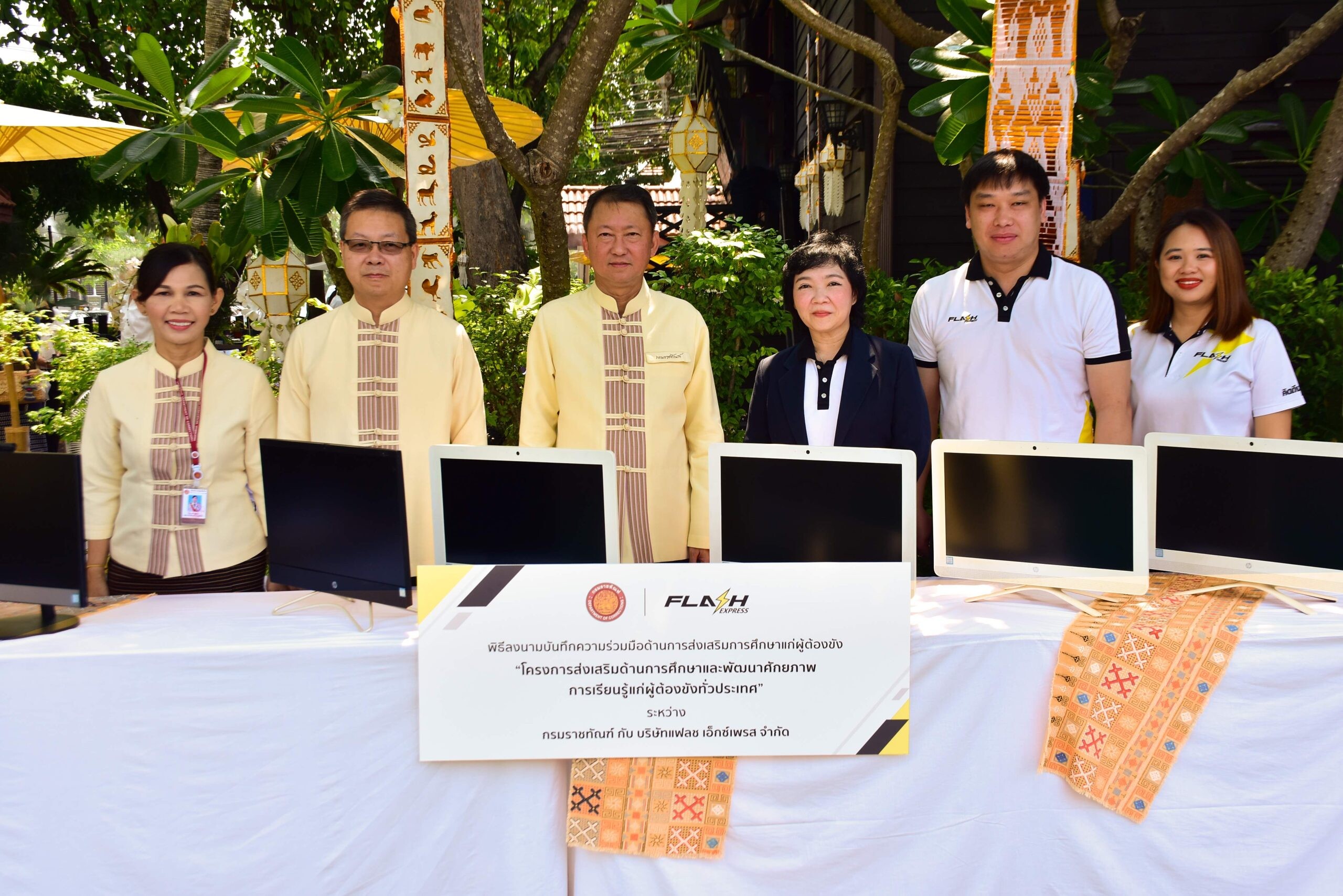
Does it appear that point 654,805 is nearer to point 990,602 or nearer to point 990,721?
point 990,721

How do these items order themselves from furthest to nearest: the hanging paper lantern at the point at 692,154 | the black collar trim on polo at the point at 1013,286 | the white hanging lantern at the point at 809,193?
the white hanging lantern at the point at 809,193
the hanging paper lantern at the point at 692,154
the black collar trim on polo at the point at 1013,286

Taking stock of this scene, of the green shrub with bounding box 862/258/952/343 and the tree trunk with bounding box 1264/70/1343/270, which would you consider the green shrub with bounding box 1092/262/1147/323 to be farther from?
the green shrub with bounding box 862/258/952/343

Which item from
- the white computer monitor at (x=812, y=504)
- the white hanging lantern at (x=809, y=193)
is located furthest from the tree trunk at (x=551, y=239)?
the white hanging lantern at (x=809, y=193)

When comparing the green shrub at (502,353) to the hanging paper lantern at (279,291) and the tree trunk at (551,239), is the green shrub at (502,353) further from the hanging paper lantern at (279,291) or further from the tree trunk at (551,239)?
the hanging paper lantern at (279,291)

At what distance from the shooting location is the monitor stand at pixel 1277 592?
2137mm

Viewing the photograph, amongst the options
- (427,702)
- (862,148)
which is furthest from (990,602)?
(862,148)

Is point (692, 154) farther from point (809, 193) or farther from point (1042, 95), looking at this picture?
point (1042, 95)

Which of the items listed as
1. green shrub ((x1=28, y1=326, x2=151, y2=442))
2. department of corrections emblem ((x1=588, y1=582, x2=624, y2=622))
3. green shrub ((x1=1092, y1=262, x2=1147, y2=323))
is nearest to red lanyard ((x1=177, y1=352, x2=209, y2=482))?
department of corrections emblem ((x1=588, y1=582, x2=624, y2=622))

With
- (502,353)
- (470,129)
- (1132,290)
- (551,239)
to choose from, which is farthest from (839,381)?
(470,129)

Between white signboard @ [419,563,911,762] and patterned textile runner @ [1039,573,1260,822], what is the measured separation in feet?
1.11

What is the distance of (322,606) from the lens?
2254 mm

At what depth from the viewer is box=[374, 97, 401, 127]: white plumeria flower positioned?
4.41 metres

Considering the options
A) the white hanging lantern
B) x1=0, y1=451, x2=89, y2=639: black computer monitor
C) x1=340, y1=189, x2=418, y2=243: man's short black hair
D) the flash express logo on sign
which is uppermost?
the white hanging lantern

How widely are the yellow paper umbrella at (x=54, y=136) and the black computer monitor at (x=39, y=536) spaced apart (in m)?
4.14
